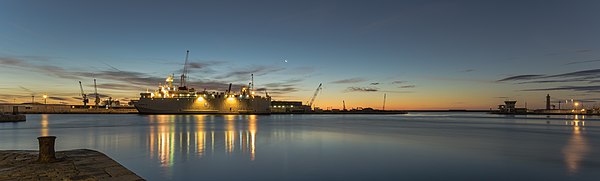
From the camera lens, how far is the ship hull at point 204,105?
131500mm

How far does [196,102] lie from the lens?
450 ft

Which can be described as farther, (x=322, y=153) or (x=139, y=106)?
(x=139, y=106)

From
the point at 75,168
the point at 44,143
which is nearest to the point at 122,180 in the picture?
the point at 75,168

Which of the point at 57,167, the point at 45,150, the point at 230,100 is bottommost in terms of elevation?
the point at 57,167

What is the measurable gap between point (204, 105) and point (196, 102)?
4.28 m

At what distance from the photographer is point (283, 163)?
17000mm

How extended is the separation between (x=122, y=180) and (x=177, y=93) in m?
135

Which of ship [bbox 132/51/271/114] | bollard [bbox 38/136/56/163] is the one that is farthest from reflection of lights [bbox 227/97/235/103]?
bollard [bbox 38/136/56/163]

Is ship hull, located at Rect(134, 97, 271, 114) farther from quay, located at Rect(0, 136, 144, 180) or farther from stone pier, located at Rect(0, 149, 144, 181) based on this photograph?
stone pier, located at Rect(0, 149, 144, 181)

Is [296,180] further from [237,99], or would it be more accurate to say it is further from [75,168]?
[237,99]

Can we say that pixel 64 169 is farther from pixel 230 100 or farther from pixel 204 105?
pixel 230 100

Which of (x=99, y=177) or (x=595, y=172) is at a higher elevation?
(x=99, y=177)

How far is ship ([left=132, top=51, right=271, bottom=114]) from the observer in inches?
5192

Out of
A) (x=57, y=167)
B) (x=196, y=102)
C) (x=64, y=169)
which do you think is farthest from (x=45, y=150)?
(x=196, y=102)
